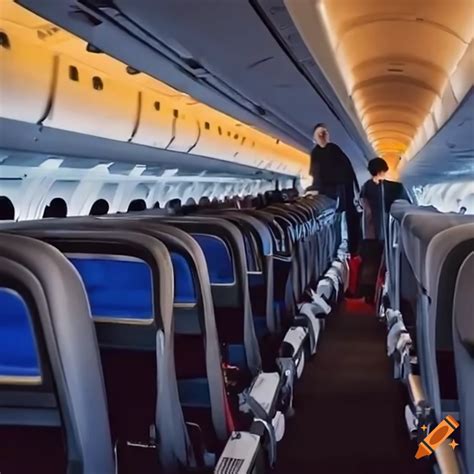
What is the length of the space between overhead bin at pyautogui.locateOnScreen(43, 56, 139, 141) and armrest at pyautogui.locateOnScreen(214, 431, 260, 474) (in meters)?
2.19

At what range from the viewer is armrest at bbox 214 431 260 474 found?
2.19 metres

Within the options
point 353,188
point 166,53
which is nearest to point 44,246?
point 166,53

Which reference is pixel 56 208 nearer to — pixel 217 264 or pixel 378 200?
pixel 378 200

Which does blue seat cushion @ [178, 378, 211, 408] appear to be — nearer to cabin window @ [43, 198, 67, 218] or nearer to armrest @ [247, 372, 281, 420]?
armrest @ [247, 372, 281, 420]

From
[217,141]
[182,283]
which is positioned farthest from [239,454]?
[217,141]

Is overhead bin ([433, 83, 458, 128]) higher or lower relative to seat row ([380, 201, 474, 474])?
higher

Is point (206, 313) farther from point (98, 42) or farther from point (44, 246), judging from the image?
point (98, 42)

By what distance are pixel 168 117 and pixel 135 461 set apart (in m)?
3.86

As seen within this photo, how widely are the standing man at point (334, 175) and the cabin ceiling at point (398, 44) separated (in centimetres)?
67

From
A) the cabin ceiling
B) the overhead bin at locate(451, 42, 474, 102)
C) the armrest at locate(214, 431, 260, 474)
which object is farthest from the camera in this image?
the cabin ceiling

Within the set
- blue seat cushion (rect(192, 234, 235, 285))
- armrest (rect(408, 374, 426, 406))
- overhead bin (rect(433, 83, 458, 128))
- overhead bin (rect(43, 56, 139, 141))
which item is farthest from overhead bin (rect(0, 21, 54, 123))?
overhead bin (rect(433, 83, 458, 128))

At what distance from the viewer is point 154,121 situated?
5449 mm

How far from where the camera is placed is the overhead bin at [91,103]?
3.85m

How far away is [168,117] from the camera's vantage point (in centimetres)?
579
